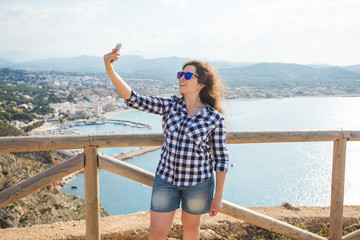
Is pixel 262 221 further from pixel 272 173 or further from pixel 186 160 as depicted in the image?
pixel 272 173

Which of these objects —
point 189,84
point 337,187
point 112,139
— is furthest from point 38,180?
point 337,187

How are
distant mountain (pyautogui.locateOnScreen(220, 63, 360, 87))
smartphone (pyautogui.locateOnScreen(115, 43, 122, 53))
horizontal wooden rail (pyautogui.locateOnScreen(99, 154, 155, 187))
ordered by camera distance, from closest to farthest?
smartphone (pyautogui.locateOnScreen(115, 43, 122, 53))
horizontal wooden rail (pyautogui.locateOnScreen(99, 154, 155, 187))
distant mountain (pyautogui.locateOnScreen(220, 63, 360, 87))

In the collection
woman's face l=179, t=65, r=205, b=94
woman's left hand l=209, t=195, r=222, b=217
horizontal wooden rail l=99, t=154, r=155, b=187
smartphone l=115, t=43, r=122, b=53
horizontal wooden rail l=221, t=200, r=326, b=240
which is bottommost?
horizontal wooden rail l=221, t=200, r=326, b=240

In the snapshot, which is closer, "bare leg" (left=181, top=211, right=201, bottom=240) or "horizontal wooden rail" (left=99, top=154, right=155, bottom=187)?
"bare leg" (left=181, top=211, right=201, bottom=240)

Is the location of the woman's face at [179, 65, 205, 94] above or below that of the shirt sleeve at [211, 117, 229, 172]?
above

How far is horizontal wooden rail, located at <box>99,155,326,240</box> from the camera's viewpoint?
1846mm

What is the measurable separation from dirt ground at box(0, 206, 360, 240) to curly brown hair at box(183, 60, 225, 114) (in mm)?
1288

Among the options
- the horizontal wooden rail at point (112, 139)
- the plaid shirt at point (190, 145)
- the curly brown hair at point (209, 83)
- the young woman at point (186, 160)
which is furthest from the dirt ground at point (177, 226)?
the curly brown hair at point (209, 83)

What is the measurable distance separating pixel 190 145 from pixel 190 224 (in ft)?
1.35

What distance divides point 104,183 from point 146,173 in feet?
101

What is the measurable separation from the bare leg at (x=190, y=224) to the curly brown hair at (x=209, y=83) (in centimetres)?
57

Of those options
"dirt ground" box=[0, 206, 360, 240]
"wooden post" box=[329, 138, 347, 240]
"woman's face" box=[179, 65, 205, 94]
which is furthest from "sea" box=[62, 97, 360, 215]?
"woman's face" box=[179, 65, 205, 94]

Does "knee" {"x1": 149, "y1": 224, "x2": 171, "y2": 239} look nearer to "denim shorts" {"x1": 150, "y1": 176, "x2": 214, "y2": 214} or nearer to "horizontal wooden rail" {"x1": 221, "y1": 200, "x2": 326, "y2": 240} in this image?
"denim shorts" {"x1": 150, "y1": 176, "x2": 214, "y2": 214}

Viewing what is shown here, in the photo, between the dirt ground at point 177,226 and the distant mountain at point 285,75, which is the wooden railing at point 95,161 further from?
the distant mountain at point 285,75
